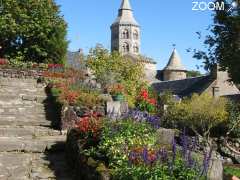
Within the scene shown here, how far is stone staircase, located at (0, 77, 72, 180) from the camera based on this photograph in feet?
29.1

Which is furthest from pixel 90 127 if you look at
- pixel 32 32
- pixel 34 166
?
pixel 32 32

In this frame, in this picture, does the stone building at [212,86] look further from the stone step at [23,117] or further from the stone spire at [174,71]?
the stone step at [23,117]

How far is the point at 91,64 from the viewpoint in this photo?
28.4 m

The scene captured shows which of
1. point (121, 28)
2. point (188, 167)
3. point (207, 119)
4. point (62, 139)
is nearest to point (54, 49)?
point (207, 119)

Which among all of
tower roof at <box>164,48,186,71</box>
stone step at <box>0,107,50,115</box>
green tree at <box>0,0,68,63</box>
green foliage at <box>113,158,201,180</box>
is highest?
tower roof at <box>164,48,186,71</box>

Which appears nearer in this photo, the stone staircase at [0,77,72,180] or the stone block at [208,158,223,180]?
the stone block at [208,158,223,180]

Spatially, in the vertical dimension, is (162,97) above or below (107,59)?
below

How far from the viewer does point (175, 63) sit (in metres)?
101

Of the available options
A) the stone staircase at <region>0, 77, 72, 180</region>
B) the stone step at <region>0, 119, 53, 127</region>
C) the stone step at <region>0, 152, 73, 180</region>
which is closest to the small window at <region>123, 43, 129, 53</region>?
the stone staircase at <region>0, 77, 72, 180</region>

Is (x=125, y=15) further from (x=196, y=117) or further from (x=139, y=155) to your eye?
(x=139, y=155)

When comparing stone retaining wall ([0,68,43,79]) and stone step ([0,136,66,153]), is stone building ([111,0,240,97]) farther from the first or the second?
stone step ([0,136,66,153])

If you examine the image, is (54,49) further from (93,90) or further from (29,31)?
(93,90)

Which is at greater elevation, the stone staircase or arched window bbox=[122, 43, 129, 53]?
arched window bbox=[122, 43, 129, 53]

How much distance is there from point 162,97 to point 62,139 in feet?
54.8
